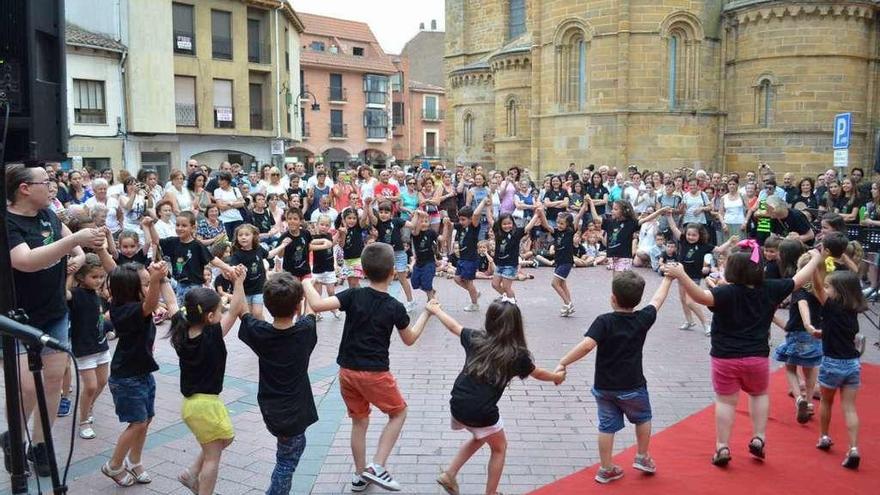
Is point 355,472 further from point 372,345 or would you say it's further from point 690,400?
point 690,400

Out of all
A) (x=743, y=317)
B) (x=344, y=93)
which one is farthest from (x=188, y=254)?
(x=344, y=93)

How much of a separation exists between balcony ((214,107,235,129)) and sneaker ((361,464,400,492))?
3024 centimetres

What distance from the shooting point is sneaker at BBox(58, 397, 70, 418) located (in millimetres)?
6293

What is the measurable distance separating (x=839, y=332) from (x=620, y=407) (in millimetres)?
1883

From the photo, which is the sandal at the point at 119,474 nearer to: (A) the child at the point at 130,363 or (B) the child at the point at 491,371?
(A) the child at the point at 130,363

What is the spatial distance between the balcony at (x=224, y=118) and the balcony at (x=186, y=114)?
1050mm

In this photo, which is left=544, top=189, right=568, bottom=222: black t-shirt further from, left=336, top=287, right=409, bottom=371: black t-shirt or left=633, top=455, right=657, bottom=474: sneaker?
left=336, top=287, right=409, bottom=371: black t-shirt

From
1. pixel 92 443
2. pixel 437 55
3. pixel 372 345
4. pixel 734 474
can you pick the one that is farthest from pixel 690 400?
pixel 437 55

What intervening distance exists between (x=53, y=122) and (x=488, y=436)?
315 centimetres

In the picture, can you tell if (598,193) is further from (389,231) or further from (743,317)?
(743,317)

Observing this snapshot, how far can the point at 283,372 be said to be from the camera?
4.40 meters

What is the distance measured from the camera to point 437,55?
73.1m

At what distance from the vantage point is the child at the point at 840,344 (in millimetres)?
5441

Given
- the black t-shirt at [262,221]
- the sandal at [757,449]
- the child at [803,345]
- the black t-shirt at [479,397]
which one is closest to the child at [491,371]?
the black t-shirt at [479,397]
